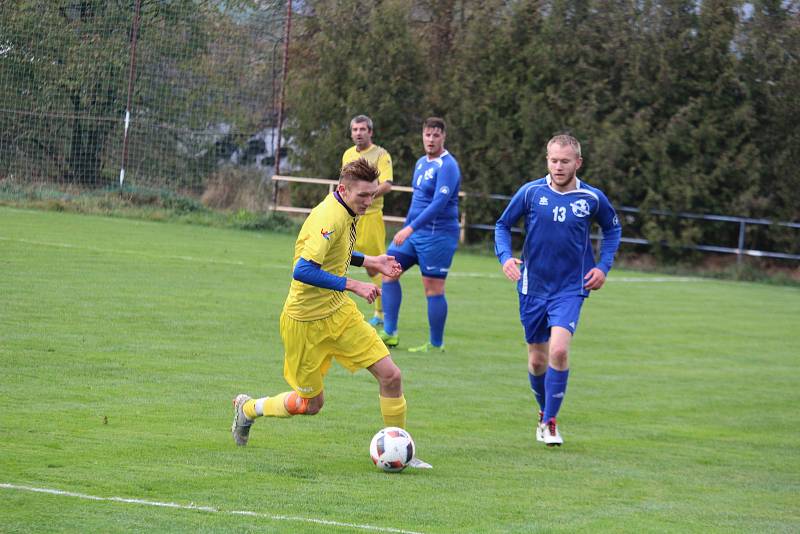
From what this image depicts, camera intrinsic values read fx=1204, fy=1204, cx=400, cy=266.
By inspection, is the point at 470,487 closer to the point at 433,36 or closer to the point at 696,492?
the point at 696,492

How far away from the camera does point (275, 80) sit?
2889 cm

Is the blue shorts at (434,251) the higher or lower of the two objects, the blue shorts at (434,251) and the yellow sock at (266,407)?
the higher

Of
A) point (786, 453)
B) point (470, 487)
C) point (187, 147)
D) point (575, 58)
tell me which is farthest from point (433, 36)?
point (470, 487)

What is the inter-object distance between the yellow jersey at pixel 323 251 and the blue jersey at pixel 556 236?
1.69 meters

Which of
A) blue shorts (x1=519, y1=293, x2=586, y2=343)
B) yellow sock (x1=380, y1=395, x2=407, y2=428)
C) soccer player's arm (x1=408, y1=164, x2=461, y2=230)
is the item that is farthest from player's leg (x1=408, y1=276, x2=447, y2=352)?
yellow sock (x1=380, y1=395, x2=407, y2=428)

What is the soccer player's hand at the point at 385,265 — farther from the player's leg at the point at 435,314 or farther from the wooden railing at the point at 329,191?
the wooden railing at the point at 329,191

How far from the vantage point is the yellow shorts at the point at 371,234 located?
13227mm

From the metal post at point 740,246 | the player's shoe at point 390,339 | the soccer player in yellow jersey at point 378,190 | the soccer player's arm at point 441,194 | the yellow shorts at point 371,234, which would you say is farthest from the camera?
the metal post at point 740,246

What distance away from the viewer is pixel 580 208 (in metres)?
8.42

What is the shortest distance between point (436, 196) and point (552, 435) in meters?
4.25

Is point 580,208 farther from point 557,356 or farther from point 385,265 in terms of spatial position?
point 385,265

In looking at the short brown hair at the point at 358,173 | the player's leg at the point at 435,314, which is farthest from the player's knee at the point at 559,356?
the player's leg at the point at 435,314

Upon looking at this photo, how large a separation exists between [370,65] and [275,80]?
8.53 feet

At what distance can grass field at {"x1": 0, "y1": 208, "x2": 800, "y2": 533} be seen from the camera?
591 centimetres
